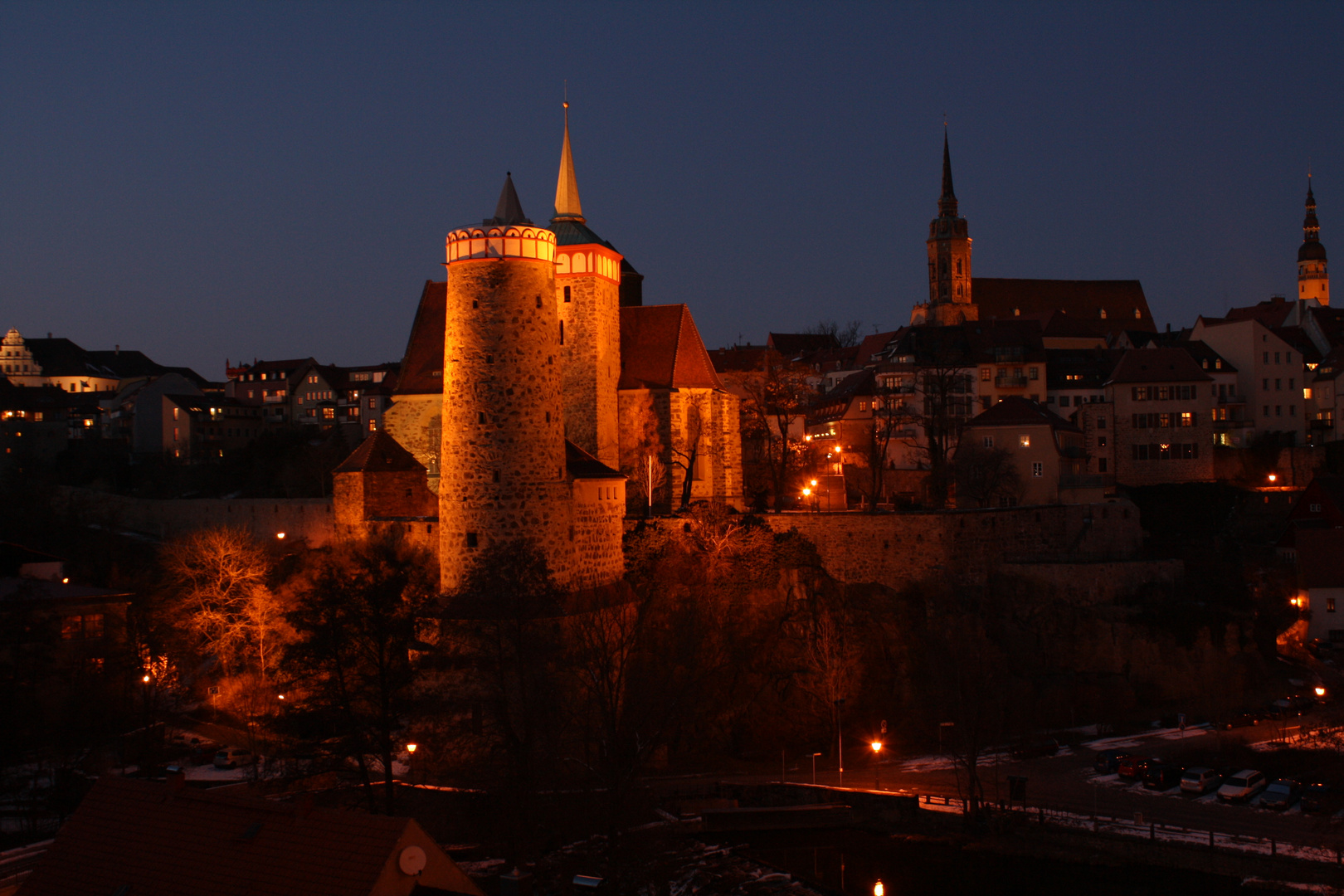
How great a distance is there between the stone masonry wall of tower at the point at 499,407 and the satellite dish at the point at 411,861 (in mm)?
14376

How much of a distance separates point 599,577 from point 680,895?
10.9 m

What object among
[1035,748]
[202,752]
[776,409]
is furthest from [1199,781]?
[202,752]

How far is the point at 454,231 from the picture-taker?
31938mm

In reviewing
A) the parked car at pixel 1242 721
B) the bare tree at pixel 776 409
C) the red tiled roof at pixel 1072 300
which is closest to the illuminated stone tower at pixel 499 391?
the bare tree at pixel 776 409

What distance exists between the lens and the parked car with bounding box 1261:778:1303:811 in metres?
30.5

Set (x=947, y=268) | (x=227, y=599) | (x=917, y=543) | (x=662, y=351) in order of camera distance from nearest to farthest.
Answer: (x=227, y=599) < (x=917, y=543) < (x=662, y=351) < (x=947, y=268)

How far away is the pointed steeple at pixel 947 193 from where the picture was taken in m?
104

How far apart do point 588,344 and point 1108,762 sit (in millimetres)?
22305

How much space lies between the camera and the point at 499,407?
105 ft

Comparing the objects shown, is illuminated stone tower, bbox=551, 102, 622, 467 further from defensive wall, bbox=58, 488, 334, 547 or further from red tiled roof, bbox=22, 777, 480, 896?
red tiled roof, bbox=22, 777, 480, 896

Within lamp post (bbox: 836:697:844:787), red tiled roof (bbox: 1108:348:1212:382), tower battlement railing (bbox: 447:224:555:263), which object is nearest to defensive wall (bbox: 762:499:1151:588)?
lamp post (bbox: 836:697:844:787)

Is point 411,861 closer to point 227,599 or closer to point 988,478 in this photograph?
point 227,599

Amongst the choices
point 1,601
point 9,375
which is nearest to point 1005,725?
point 1,601

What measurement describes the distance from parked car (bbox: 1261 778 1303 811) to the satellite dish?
23.5m
